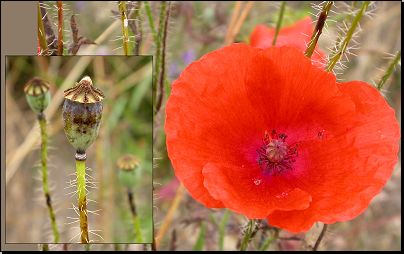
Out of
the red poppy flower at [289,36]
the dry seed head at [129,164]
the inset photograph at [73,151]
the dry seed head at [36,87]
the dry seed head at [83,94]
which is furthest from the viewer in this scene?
Answer: the red poppy flower at [289,36]

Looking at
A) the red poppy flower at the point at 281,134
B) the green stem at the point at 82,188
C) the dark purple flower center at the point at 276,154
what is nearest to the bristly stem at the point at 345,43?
the red poppy flower at the point at 281,134

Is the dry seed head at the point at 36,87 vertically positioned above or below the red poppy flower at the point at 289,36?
above

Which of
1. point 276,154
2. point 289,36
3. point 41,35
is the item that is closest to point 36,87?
point 41,35

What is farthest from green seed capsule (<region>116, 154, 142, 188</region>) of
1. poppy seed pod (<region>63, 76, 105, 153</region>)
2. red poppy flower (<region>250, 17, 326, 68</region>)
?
red poppy flower (<region>250, 17, 326, 68</region>)

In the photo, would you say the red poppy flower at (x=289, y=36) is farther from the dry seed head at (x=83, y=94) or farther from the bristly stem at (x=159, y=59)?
the dry seed head at (x=83, y=94)

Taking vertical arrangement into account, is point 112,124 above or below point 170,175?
above

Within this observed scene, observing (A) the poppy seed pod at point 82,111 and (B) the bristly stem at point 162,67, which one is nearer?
(A) the poppy seed pod at point 82,111

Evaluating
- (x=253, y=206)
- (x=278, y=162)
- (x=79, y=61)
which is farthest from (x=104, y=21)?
(x=253, y=206)

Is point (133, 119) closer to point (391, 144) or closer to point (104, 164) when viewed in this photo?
point (104, 164)
